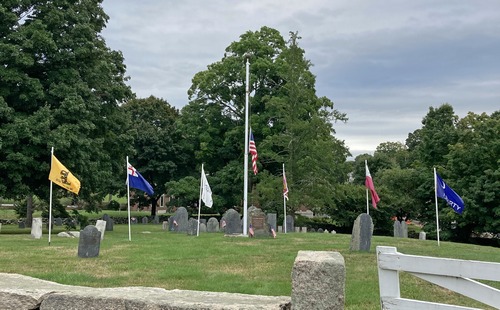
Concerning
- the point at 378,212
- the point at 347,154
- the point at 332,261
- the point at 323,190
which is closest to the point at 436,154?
the point at 378,212

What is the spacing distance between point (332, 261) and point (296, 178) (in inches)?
1093

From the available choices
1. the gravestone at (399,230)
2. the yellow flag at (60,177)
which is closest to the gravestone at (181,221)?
the yellow flag at (60,177)

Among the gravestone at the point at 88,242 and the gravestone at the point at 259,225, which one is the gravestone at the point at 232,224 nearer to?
the gravestone at the point at 259,225

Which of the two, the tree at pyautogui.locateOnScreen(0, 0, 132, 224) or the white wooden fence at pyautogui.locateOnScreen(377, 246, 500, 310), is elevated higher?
the tree at pyautogui.locateOnScreen(0, 0, 132, 224)

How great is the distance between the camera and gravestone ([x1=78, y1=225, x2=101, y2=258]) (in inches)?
502

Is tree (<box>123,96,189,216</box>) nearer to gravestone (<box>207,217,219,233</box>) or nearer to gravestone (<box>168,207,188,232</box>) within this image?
gravestone (<box>207,217,219,233</box>)

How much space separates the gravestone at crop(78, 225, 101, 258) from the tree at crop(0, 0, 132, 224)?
9447 millimetres

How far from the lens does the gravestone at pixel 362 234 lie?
46.4ft

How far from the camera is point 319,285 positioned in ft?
15.0

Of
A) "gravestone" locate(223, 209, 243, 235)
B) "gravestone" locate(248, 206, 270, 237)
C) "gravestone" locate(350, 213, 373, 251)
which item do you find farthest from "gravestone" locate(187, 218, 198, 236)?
"gravestone" locate(350, 213, 373, 251)

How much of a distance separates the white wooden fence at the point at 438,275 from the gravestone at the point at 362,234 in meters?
9.89

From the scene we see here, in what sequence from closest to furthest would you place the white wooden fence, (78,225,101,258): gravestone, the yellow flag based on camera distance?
the white wooden fence, (78,225,101,258): gravestone, the yellow flag

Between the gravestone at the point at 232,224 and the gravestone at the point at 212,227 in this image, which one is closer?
the gravestone at the point at 232,224

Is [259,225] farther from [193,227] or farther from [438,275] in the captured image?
[438,275]
